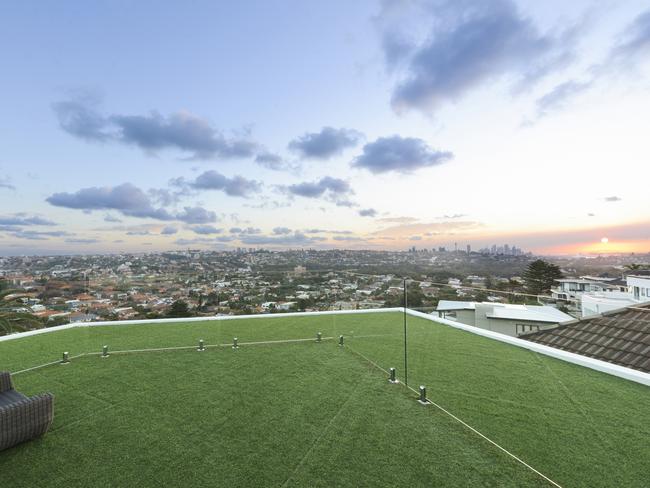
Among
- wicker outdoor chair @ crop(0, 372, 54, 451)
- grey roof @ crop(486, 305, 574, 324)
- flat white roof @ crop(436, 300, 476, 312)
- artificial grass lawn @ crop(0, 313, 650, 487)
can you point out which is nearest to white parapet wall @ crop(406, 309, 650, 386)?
artificial grass lawn @ crop(0, 313, 650, 487)

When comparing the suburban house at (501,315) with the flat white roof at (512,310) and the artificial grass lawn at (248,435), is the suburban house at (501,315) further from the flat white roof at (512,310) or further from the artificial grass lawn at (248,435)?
the artificial grass lawn at (248,435)

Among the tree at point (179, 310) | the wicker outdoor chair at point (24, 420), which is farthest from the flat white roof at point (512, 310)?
the wicker outdoor chair at point (24, 420)

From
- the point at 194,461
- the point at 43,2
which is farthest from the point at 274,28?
the point at 194,461

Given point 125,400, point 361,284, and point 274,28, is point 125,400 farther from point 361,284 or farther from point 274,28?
point 274,28

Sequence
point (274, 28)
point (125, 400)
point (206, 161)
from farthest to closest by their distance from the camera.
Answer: point (206, 161) < point (274, 28) < point (125, 400)

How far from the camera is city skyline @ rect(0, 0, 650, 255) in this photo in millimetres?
6340

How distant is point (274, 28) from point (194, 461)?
369 inches

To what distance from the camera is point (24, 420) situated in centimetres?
201

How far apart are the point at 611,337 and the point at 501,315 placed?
7.32 feet

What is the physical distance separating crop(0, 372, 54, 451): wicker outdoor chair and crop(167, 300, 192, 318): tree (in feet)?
14.2

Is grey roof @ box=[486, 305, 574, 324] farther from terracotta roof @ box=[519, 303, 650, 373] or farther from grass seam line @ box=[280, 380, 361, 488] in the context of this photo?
grass seam line @ box=[280, 380, 361, 488]

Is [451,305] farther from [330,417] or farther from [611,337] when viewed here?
[330,417]

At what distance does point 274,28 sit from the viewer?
302 inches

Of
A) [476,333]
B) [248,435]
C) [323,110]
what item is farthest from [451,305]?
[323,110]
